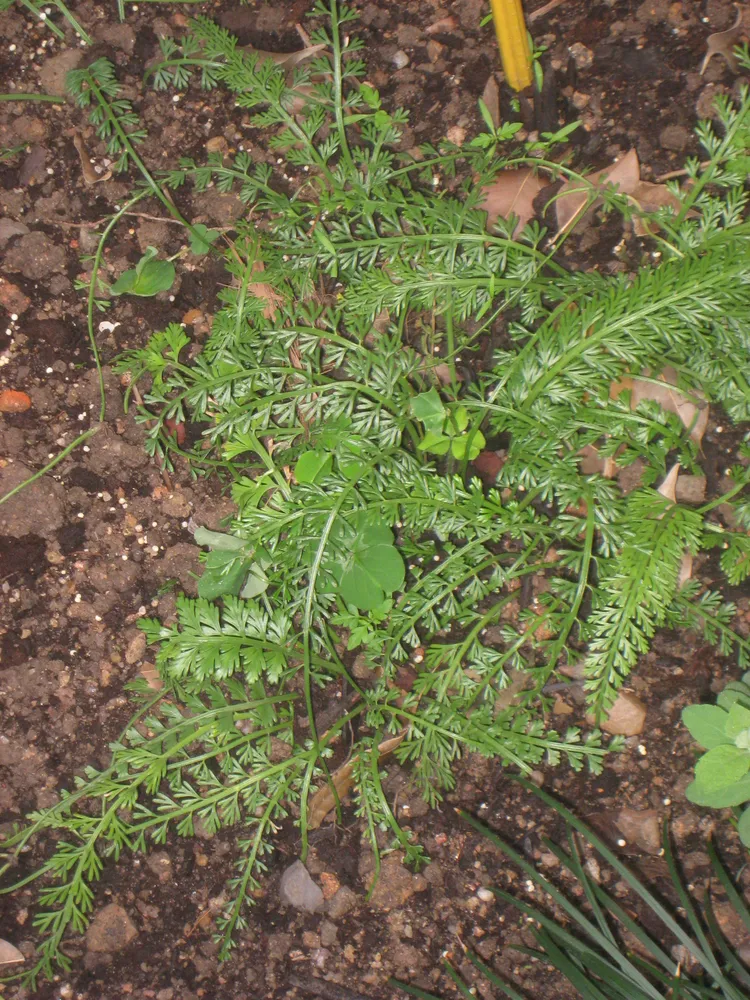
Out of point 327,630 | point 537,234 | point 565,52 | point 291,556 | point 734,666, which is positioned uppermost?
point 565,52

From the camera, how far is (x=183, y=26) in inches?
85.7

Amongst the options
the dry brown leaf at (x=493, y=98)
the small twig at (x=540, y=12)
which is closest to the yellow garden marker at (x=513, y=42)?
the dry brown leaf at (x=493, y=98)

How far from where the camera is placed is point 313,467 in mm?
1872

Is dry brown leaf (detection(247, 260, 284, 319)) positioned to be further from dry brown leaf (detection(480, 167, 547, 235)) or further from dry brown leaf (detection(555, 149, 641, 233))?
dry brown leaf (detection(555, 149, 641, 233))

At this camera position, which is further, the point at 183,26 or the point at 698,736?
the point at 183,26

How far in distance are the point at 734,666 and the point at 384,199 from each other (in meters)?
1.52

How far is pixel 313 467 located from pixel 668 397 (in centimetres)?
94

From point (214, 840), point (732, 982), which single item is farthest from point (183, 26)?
point (732, 982)

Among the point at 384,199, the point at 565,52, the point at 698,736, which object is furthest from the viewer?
the point at 565,52

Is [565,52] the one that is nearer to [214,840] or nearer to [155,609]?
[155,609]

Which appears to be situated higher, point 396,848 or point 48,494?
point 48,494

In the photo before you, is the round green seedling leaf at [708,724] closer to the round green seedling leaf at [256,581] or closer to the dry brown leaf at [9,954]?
the round green seedling leaf at [256,581]

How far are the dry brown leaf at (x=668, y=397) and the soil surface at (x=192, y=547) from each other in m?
0.08

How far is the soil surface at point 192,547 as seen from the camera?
201cm
